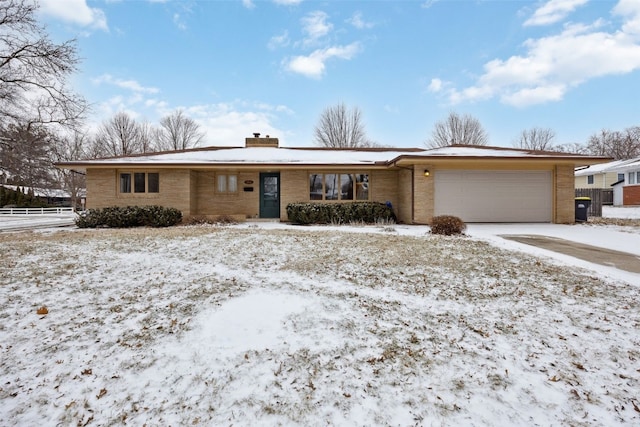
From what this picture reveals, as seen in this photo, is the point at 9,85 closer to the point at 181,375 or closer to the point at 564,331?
the point at 181,375

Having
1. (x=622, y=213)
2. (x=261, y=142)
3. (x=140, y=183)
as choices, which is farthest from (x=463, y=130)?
(x=140, y=183)

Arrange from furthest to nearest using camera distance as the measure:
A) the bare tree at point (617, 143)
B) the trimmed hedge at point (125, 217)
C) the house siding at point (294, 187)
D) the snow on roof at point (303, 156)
A: the bare tree at point (617, 143)
the house siding at point (294, 187)
the snow on roof at point (303, 156)
the trimmed hedge at point (125, 217)

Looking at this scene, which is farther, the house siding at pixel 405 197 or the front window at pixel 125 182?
the front window at pixel 125 182

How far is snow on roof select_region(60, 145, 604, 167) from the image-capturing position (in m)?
12.4

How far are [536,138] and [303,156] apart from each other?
42.8m

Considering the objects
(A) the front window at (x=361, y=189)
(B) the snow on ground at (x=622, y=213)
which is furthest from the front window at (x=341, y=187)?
(B) the snow on ground at (x=622, y=213)

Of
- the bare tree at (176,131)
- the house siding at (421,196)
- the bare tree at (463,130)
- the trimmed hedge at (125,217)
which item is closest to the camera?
the trimmed hedge at (125,217)

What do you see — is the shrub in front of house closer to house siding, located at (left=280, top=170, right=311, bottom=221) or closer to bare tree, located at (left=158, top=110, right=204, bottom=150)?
house siding, located at (left=280, top=170, right=311, bottom=221)

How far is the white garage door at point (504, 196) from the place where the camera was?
1270 cm

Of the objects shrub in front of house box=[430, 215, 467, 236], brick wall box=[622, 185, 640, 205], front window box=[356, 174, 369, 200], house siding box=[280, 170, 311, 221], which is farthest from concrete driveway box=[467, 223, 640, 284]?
brick wall box=[622, 185, 640, 205]

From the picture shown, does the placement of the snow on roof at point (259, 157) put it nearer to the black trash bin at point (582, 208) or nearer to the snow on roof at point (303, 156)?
the snow on roof at point (303, 156)

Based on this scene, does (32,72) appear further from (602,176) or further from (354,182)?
(602,176)

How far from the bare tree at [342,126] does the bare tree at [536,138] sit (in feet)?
82.8

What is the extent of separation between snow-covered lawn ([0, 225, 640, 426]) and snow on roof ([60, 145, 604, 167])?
8.12 m
